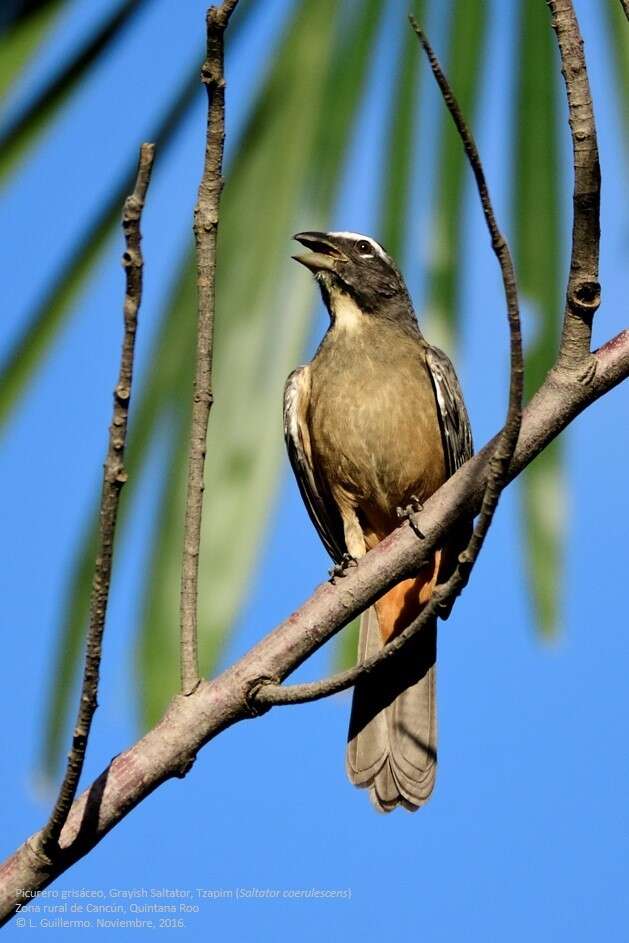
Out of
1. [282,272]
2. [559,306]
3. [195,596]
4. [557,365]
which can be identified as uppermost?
[282,272]

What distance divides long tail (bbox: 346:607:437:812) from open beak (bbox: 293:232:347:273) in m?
1.83

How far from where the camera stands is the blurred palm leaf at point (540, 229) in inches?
159

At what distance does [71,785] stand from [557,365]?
188 centimetres

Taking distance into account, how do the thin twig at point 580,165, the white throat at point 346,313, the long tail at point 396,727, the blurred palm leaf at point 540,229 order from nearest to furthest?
the thin twig at point 580,165, the blurred palm leaf at point 540,229, the long tail at point 396,727, the white throat at point 346,313

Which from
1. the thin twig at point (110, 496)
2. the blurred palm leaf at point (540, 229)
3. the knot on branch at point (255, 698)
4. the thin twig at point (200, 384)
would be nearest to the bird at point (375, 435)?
the blurred palm leaf at point (540, 229)

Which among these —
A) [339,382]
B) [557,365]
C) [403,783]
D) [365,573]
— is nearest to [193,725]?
[365,573]

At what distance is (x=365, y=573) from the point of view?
12.0 feet

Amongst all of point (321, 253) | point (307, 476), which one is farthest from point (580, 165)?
point (307, 476)

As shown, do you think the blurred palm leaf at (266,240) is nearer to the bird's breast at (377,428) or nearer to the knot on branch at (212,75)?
the knot on branch at (212,75)

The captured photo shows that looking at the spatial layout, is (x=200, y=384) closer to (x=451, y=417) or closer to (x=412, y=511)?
(x=412, y=511)

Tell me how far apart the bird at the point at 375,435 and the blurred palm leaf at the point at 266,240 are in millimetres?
1556

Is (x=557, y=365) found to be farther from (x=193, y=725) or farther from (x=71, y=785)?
(x=71, y=785)

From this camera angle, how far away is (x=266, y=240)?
4.02 metres

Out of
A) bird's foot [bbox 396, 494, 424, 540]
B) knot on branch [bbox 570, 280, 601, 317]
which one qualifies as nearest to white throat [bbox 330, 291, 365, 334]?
bird's foot [bbox 396, 494, 424, 540]
